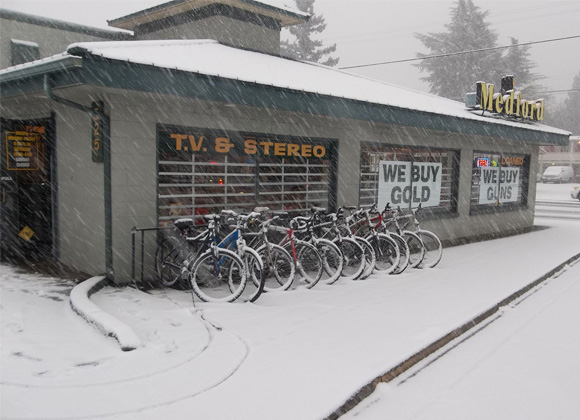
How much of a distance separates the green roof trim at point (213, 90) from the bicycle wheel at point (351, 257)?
2162 millimetres

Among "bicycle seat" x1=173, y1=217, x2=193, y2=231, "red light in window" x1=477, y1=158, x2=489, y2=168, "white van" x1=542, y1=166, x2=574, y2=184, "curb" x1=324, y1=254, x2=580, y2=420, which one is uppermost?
"red light in window" x1=477, y1=158, x2=489, y2=168

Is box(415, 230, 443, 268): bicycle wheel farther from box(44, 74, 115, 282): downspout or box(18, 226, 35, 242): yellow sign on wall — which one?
box(18, 226, 35, 242): yellow sign on wall

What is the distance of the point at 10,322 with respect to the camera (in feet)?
18.1

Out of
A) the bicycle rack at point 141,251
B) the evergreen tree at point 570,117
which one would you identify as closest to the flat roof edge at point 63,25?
the bicycle rack at point 141,251

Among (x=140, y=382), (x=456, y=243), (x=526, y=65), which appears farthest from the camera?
(x=526, y=65)

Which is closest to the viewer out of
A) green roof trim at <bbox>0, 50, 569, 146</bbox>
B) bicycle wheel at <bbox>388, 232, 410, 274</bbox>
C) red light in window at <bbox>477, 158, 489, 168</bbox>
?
green roof trim at <bbox>0, 50, 569, 146</bbox>

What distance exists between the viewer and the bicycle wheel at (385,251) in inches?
348

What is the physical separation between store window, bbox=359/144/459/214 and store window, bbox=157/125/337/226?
4.24 feet

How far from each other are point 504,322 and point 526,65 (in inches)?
1972

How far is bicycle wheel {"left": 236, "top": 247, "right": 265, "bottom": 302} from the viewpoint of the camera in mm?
6648

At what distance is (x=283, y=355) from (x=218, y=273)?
Answer: 7.05 ft

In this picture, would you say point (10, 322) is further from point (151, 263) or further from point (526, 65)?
point (526, 65)

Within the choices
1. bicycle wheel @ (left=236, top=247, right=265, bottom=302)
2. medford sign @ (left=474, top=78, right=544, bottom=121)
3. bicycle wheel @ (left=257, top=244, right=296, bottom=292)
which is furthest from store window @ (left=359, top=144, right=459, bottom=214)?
bicycle wheel @ (left=236, top=247, right=265, bottom=302)

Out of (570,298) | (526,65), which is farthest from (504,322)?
(526,65)
